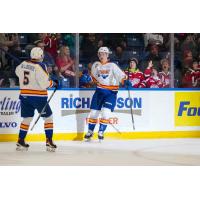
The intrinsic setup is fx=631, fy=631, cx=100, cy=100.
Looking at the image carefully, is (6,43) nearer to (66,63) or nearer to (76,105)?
(66,63)

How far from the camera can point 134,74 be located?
875 cm

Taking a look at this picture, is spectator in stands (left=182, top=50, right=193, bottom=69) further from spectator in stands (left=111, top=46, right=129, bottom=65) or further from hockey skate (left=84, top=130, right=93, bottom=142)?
hockey skate (left=84, top=130, right=93, bottom=142)

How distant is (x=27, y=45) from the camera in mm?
8320

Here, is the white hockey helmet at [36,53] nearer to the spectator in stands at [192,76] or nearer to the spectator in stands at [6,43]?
the spectator in stands at [6,43]

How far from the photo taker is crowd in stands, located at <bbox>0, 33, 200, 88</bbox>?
836cm

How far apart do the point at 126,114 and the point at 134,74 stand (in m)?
0.57

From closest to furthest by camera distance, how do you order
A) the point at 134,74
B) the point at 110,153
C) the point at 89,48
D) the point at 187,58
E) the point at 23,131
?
the point at 110,153 → the point at 23,131 → the point at 89,48 → the point at 134,74 → the point at 187,58

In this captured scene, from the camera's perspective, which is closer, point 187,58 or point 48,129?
point 48,129

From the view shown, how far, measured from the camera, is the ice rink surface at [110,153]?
7.09m

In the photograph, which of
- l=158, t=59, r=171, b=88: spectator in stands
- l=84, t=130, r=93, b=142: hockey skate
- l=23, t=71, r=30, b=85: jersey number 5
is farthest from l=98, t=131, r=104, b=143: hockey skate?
l=23, t=71, r=30, b=85: jersey number 5

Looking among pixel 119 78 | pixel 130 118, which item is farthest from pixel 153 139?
pixel 119 78

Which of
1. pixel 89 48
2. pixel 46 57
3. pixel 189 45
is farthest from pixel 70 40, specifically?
pixel 189 45

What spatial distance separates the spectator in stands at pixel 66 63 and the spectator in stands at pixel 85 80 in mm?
126

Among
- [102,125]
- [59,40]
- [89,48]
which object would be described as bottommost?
[102,125]
